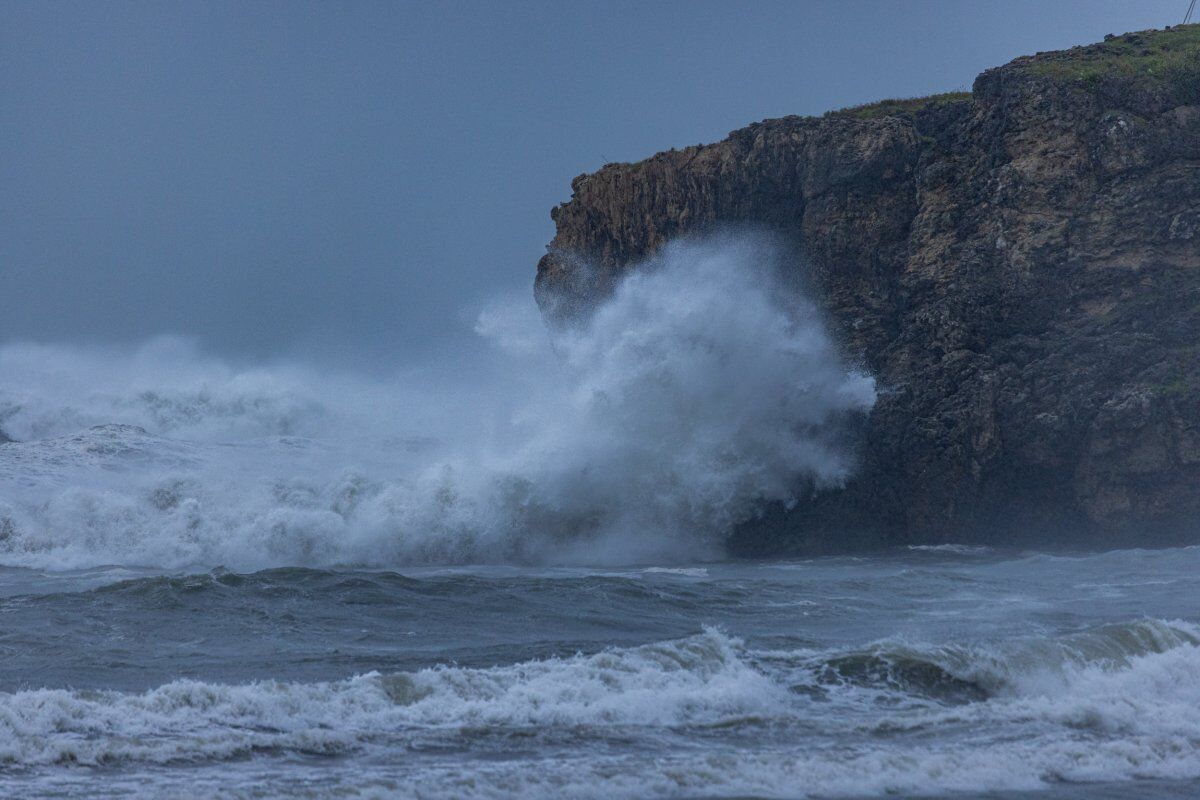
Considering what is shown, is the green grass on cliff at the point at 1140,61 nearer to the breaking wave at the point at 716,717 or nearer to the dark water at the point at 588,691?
the dark water at the point at 588,691

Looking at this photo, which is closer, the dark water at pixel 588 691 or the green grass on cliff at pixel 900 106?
the dark water at pixel 588 691

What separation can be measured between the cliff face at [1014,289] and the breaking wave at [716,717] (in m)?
10.5

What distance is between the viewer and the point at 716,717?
28.0ft

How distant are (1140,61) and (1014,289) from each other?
5.67m

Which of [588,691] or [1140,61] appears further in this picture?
[1140,61]

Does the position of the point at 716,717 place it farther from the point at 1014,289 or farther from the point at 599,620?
the point at 1014,289

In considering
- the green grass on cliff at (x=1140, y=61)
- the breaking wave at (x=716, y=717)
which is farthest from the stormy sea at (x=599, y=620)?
the green grass on cliff at (x=1140, y=61)

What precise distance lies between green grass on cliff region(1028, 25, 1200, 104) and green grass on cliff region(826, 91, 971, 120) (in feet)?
7.19

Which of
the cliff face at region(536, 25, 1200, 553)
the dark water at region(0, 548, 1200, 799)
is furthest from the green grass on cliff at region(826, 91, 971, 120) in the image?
the dark water at region(0, 548, 1200, 799)

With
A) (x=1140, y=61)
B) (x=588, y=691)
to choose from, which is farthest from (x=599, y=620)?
(x=1140, y=61)

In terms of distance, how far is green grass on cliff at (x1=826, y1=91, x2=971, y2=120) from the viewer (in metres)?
24.9

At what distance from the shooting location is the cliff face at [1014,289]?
20188 millimetres

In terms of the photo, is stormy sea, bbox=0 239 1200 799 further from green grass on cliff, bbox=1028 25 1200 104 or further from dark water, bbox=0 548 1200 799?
green grass on cliff, bbox=1028 25 1200 104

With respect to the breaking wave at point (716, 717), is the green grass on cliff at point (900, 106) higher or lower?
higher
